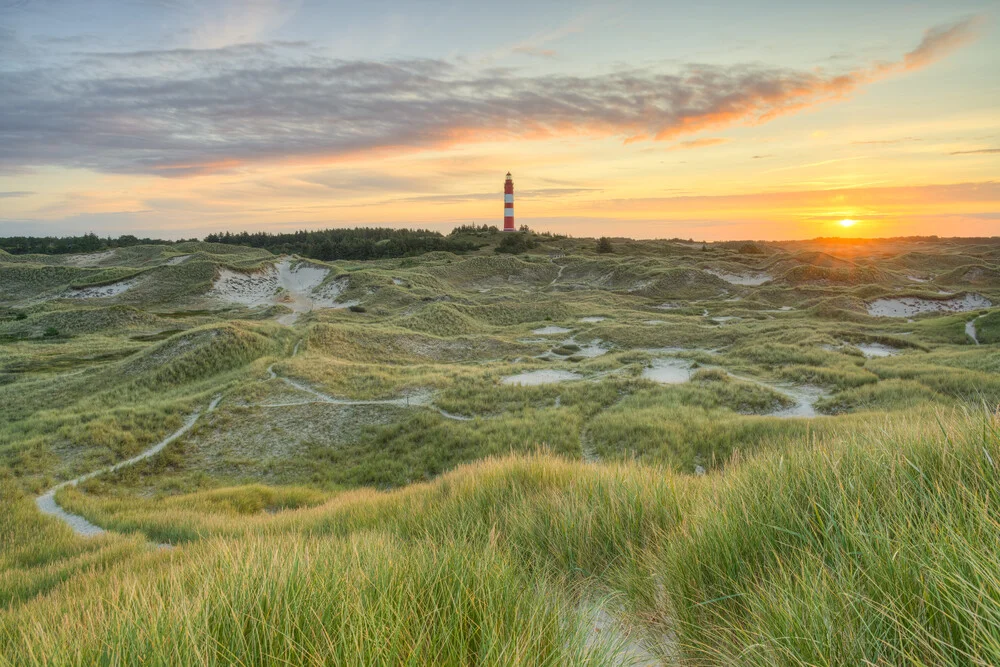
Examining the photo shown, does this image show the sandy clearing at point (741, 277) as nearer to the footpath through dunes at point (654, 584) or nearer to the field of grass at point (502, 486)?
the field of grass at point (502, 486)

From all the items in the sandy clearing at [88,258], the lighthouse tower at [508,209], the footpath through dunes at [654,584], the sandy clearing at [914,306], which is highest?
the lighthouse tower at [508,209]

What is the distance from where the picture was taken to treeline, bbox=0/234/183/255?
279 ft

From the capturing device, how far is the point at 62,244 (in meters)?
88.8

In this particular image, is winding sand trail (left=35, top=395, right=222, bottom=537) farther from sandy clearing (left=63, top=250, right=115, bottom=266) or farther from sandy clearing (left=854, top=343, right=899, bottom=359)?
sandy clearing (left=63, top=250, right=115, bottom=266)

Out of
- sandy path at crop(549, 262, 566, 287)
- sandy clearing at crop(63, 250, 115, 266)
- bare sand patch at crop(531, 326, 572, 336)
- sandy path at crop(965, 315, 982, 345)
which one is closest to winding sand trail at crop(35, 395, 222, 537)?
bare sand patch at crop(531, 326, 572, 336)

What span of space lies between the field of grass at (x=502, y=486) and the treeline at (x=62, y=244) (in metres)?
46.9

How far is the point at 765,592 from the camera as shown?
7.85 ft

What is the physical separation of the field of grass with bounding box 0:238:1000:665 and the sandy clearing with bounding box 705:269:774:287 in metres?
19.1

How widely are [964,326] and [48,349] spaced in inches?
2203

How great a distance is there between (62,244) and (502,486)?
378 feet

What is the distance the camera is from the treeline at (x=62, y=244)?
85.0 metres

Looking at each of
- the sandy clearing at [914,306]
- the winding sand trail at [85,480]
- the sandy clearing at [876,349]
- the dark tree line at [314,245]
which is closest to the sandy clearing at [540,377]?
the winding sand trail at [85,480]

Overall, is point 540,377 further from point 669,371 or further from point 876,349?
point 876,349

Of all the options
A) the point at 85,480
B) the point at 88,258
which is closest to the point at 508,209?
the point at 88,258
